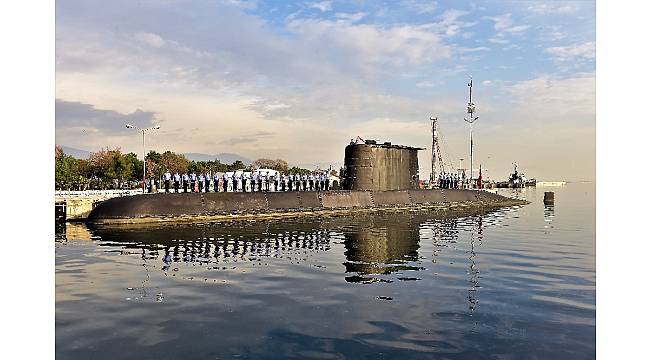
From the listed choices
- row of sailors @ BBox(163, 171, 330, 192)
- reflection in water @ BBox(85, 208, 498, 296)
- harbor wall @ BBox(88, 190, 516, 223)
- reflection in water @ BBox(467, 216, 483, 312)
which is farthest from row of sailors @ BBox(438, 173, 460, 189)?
reflection in water @ BBox(467, 216, 483, 312)

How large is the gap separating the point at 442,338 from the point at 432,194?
35.4 meters

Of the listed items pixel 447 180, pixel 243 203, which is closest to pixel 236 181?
pixel 243 203

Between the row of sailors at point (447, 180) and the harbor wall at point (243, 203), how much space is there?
12.0 m

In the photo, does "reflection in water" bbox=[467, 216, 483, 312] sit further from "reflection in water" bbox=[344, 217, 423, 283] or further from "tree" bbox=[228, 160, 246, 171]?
"tree" bbox=[228, 160, 246, 171]

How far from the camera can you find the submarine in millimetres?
29344

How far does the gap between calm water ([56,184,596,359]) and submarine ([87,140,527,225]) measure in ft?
22.1

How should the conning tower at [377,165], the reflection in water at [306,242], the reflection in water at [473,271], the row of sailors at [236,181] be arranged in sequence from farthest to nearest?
the row of sailors at [236,181]
the conning tower at [377,165]
the reflection in water at [306,242]
the reflection in water at [473,271]

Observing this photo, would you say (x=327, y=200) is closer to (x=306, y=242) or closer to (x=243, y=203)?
(x=243, y=203)

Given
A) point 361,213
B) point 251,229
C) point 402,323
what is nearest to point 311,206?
point 361,213

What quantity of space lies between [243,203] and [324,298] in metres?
21.6

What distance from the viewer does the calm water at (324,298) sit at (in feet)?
28.1

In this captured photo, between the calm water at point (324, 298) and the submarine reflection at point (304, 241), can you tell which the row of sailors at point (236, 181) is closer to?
the submarine reflection at point (304, 241)

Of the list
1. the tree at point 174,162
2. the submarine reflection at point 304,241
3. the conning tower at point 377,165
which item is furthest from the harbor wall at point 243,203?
the tree at point 174,162

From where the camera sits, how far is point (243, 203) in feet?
108
